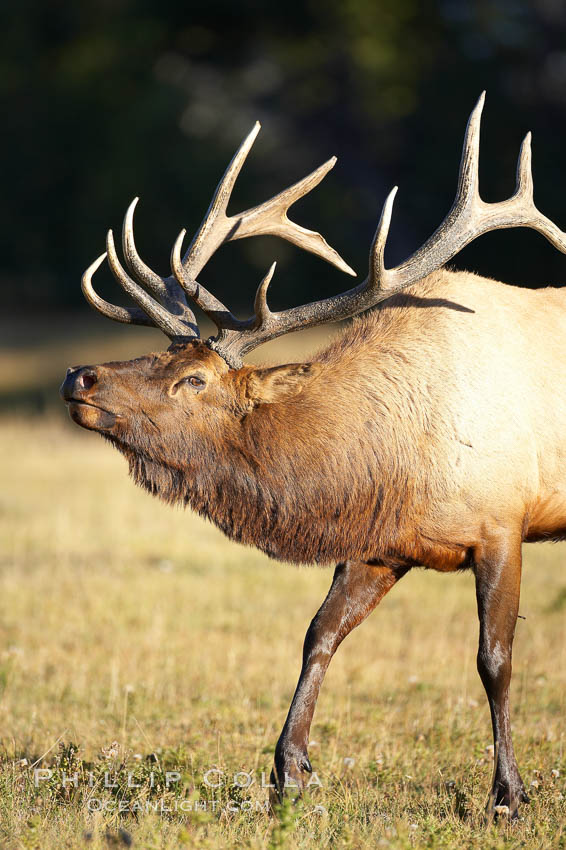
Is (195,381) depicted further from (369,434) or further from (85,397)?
(369,434)

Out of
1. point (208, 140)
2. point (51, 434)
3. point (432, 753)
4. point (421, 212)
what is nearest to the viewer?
point (432, 753)

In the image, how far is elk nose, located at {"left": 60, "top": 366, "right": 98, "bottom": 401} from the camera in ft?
15.1

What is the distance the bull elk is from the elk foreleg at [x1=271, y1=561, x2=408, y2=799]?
1 cm

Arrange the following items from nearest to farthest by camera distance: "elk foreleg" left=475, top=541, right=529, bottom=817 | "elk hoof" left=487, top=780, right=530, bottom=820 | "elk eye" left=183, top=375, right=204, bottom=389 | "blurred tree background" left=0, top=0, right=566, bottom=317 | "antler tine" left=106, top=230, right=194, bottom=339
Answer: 1. "elk hoof" left=487, top=780, right=530, bottom=820
2. "elk foreleg" left=475, top=541, right=529, bottom=817
3. "elk eye" left=183, top=375, right=204, bottom=389
4. "antler tine" left=106, top=230, right=194, bottom=339
5. "blurred tree background" left=0, top=0, right=566, bottom=317

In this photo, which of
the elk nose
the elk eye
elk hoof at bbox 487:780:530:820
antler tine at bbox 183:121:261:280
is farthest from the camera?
antler tine at bbox 183:121:261:280

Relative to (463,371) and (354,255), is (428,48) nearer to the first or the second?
(354,255)

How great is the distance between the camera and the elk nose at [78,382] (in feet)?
15.1

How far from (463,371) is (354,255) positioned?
2074 cm

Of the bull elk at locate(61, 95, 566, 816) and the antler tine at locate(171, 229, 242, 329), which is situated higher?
the antler tine at locate(171, 229, 242, 329)

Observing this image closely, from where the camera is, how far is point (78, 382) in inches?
182

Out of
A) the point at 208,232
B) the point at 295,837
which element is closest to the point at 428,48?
the point at 208,232

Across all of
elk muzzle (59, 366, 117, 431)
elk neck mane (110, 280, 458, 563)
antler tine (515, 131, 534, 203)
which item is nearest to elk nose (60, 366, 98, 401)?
elk muzzle (59, 366, 117, 431)

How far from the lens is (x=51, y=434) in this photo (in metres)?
17.6

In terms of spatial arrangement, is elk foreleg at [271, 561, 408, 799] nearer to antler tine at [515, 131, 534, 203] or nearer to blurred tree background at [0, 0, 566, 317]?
antler tine at [515, 131, 534, 203]
